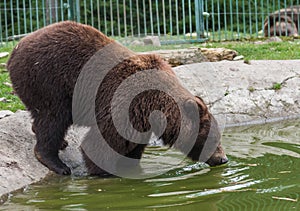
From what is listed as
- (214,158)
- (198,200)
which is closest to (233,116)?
(214,158)

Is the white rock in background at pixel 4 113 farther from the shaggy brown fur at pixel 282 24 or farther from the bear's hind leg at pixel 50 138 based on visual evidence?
the shaggy brown fur at pixel 282 24

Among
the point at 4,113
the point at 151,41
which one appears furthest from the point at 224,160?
the point at 151,41

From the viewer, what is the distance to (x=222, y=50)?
11.9 meters

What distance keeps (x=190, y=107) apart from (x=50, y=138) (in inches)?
59.8

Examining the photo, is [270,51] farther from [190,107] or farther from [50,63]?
[50,63]

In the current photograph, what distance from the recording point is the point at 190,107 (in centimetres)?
684

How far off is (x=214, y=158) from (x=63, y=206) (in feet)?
7.11

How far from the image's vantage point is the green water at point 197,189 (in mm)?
5207

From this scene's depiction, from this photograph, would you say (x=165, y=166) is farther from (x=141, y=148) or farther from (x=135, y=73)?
(x=135, y=73)

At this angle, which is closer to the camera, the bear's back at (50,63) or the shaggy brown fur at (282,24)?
the bear's back at (50,63)

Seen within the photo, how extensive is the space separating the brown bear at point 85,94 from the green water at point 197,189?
39 centimetres

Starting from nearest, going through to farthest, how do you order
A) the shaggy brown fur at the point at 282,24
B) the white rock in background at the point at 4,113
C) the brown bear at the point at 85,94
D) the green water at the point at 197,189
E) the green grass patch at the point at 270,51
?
the green water at the point at 197,189
the brown bear at the point at 85,94
the white rock in background at the point at 4,113
the green grass patch at the point at 270,51
the shaggy brown fur at the point at 282,24

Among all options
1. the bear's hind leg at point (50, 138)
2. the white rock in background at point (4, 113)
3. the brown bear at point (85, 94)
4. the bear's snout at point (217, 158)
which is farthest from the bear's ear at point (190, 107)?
the white rock in background at point (4, 113)

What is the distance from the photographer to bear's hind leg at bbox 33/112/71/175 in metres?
6.83
